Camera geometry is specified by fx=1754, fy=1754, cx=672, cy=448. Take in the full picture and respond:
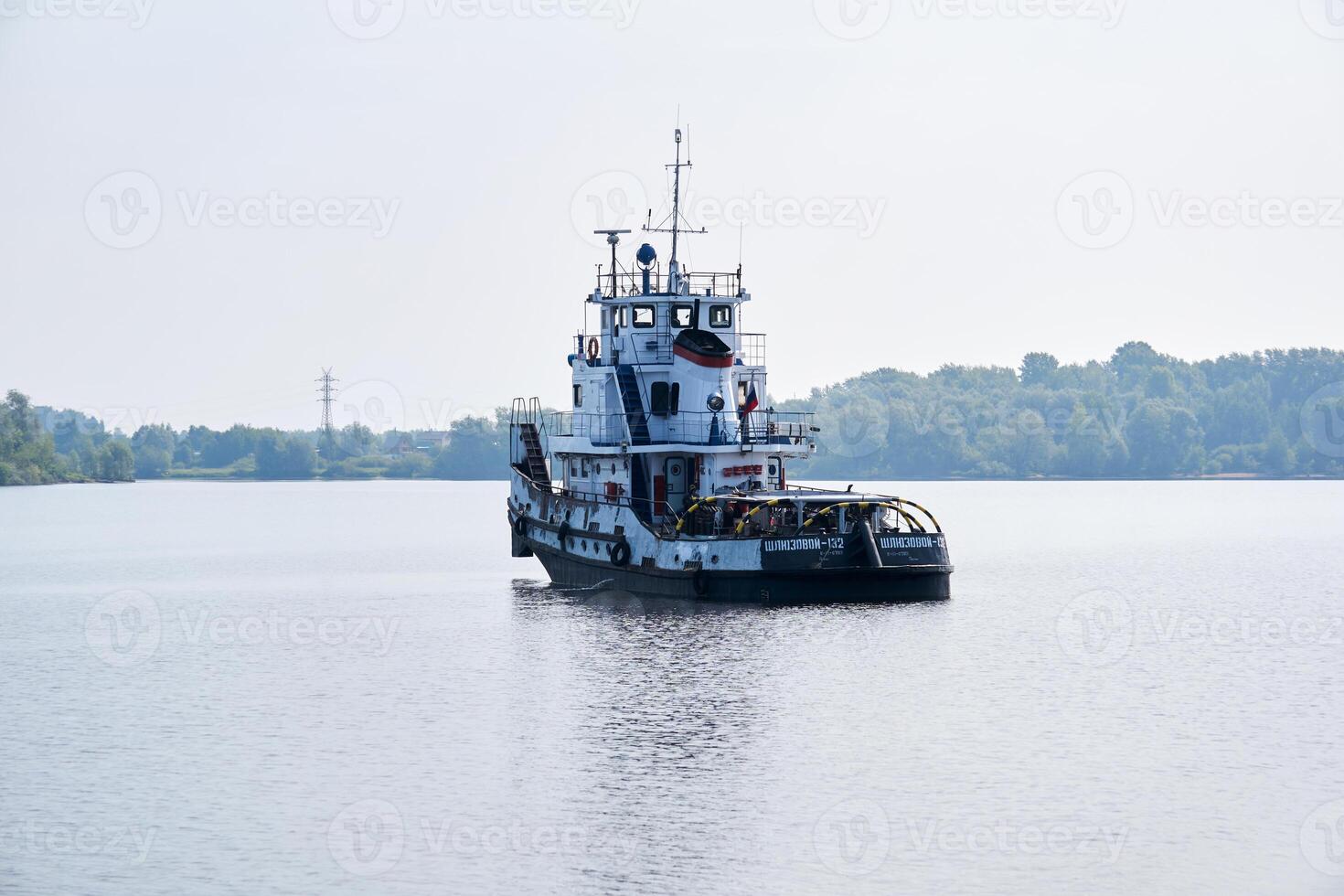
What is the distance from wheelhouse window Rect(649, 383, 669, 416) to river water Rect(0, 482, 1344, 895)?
6.55 meters

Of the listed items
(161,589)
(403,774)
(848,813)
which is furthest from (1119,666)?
(161,589)

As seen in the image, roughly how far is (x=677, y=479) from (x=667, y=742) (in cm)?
2324

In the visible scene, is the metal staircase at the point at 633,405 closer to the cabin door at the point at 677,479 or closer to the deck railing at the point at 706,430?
the deck railing at the point at 706,430

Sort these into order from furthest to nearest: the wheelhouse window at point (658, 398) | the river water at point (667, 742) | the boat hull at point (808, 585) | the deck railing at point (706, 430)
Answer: the wheelhouse window at point (658, 398) → the deck railing at point (706, 430) → the boat hull at point (808, 585) → the river water at point (667, 742)

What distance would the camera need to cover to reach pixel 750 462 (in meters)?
57.3

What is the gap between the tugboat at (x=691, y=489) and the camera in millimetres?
50906

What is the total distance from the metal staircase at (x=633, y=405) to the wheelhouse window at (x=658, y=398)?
0.40m

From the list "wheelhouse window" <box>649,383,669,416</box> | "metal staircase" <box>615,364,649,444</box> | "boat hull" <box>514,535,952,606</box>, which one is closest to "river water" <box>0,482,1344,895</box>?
"boat hull" <box>514,535,952,606</box>

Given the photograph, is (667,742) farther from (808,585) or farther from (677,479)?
(677,479)

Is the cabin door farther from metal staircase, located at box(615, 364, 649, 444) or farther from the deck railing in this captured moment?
metal staircase, located at box(615, 364, 649, 444)

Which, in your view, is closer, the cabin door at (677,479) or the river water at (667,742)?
the river water at (667,742)

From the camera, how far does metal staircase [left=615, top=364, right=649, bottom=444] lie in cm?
5828

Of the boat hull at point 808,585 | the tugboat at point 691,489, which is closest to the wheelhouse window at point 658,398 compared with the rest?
the tugboat at point 691,489

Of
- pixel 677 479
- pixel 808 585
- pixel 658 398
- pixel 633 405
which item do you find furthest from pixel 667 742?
pixel 658 398
